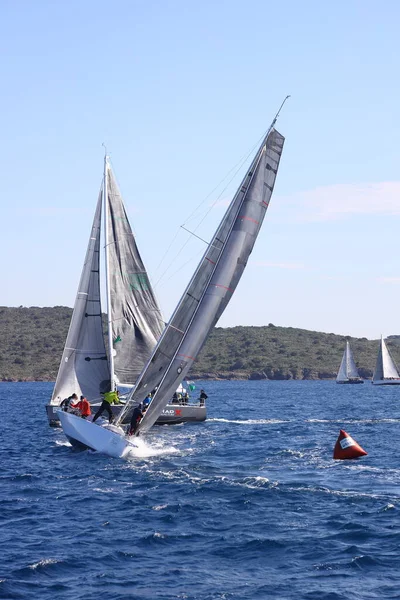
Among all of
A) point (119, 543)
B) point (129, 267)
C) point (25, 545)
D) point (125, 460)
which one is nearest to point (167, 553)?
point (119, 543)

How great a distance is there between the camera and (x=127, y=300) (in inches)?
1820

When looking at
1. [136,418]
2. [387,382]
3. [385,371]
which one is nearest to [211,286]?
[136,418]

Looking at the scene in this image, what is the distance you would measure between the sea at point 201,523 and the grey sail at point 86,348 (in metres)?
6.86

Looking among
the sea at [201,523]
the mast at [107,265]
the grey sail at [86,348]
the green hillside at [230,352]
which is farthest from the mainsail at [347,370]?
the sea at [201,523]

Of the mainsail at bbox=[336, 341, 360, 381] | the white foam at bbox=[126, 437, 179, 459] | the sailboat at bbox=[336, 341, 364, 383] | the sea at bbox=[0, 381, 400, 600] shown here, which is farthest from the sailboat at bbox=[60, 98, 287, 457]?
the mainsail at bbox=[336, 341, 360, 381]

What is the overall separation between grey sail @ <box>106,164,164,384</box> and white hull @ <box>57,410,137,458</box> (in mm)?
11283

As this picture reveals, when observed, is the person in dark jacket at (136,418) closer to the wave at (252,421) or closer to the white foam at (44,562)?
the white foam at (44,562)

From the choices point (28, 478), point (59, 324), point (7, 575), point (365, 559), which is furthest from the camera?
point (59, 324)

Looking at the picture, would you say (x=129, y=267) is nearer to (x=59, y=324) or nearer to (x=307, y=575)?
(x=307, y=575)

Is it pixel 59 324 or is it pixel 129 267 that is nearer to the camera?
pixel 129 267

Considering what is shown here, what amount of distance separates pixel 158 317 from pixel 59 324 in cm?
13511

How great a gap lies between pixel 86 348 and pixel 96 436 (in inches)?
498

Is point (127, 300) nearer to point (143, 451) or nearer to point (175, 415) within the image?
point (175, 415)

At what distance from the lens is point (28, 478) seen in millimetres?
27406
